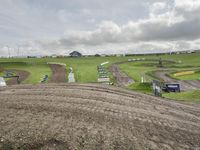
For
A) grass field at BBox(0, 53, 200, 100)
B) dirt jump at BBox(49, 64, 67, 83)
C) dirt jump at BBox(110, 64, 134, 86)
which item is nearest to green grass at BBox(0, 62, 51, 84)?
grass field at BBox(0, 53, 200, 100)

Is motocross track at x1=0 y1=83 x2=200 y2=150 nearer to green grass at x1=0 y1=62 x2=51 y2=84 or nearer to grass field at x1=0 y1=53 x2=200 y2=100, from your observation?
grass field at x1=0 y1=53 x2=200 y2=100

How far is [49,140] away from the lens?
9789mm

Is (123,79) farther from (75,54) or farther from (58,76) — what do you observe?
(75,54)

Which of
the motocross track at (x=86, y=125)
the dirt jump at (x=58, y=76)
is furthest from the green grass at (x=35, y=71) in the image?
the motocross track at (x=86, y=125)

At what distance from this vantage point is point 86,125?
11117 mm

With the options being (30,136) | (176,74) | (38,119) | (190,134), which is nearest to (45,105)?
(38,119)

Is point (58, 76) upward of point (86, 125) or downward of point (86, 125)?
Result: downward

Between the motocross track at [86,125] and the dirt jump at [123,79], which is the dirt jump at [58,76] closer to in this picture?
the dirt jump at [123,79]

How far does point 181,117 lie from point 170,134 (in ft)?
12.8

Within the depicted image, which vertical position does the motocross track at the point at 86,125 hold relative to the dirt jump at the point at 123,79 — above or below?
above

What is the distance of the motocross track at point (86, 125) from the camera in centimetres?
984

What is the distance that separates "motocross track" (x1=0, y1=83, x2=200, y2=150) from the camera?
32.3 feet

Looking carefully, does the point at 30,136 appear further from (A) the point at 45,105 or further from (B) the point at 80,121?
(A) the point at 45,105

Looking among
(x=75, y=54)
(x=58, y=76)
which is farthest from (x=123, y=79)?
(x=75, y=54)
